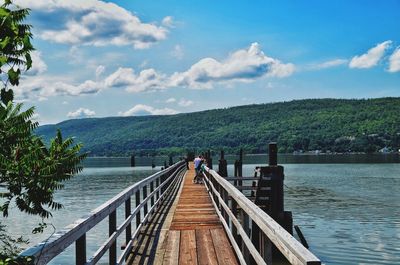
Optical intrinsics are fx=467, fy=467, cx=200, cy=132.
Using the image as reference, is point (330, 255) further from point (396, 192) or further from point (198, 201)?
point (396, 192)

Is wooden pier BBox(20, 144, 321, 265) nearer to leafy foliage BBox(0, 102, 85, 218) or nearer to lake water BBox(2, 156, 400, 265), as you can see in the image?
leafy foliage BBox(0, 102, 85, 218)

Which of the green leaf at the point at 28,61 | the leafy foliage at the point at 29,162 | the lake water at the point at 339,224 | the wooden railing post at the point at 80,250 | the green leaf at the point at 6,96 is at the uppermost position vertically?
the green leaf at the point at 28,61

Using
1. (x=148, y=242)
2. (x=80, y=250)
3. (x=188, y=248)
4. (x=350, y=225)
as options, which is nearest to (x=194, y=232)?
(x=148, y=242)

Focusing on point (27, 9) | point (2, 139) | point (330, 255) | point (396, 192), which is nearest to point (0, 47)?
point (27, 9)

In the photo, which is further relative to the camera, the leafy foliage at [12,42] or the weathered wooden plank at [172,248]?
the weathered wooden plank at [172,248]

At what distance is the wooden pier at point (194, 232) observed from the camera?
11.9 ft

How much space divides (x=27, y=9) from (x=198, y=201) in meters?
14.9

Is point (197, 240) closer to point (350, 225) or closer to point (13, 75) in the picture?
point (13, 75)

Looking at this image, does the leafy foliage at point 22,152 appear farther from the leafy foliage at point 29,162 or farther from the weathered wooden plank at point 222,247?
the weathered wooden plank at point 222,247

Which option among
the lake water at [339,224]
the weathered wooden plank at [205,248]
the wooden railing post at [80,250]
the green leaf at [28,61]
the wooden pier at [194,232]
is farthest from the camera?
the lake water at [339,224]

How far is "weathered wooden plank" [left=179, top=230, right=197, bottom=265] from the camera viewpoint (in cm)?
772

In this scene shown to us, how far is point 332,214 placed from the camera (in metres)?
28.9

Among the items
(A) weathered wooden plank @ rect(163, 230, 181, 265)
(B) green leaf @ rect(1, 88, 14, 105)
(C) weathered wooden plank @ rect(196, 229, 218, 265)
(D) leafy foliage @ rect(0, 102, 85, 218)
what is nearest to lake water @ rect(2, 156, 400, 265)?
(C) weathered wooden plank @ rect(196, 229, 218, 265)

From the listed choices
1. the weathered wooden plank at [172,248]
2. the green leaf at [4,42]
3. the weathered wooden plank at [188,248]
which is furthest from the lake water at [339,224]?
the green leaf at [4,42]
